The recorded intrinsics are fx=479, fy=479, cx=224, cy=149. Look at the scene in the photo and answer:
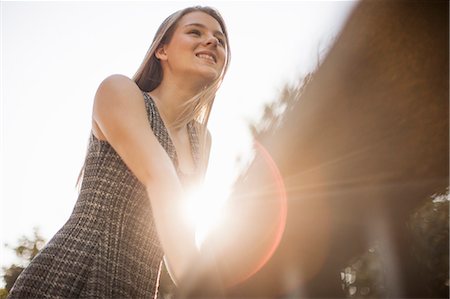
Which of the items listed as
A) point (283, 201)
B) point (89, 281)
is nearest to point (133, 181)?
point (89, 281)

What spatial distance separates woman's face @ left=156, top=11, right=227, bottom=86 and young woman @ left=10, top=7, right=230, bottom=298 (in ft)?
0.09

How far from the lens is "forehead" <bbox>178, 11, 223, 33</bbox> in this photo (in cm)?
264

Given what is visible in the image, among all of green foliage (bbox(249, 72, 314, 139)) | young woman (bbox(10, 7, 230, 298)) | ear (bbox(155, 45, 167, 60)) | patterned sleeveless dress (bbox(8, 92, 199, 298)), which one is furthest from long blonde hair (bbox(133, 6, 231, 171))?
green foliage (bbox(249, 72, 314, 139))

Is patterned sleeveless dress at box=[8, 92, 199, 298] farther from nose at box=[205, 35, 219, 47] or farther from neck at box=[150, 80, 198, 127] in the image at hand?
nose at box=[205, 35, 219, 47]

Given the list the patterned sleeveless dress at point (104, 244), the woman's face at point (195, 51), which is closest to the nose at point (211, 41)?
the woman's face at point (195, 51)

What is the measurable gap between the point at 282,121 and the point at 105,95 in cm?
130

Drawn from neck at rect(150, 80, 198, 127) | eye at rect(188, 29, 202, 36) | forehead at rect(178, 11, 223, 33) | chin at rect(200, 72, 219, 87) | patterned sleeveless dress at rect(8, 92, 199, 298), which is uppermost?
forehead at rect(178, 11, 223, 33)

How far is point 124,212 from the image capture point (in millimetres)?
1809

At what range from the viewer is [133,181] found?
1.85 m

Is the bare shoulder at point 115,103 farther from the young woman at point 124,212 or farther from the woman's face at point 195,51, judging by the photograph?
the woman's face at point 195,51

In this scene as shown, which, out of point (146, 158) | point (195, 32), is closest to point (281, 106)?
point (146, 158)

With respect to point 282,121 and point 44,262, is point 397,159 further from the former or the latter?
point 44,262

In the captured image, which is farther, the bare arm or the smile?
the smile

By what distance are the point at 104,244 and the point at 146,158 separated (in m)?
0.37
